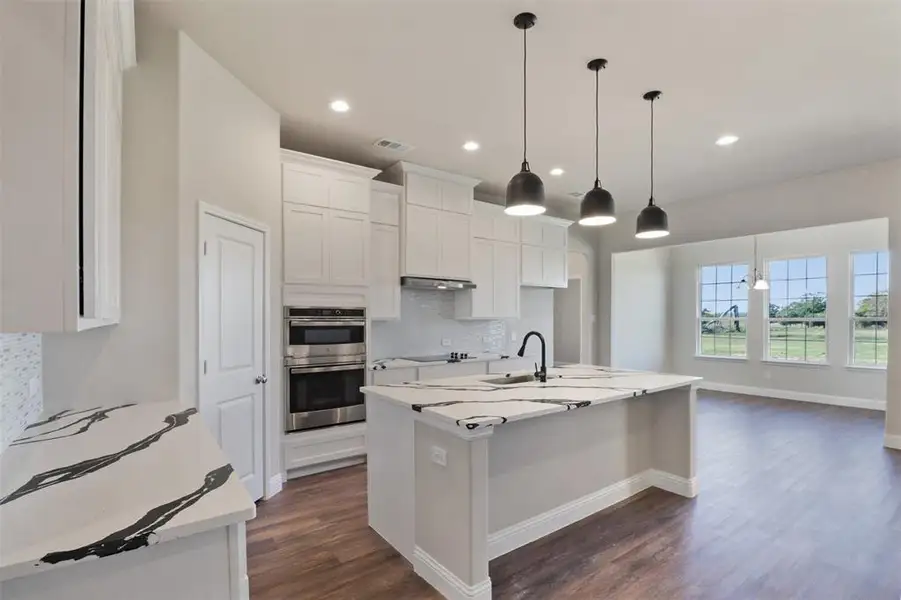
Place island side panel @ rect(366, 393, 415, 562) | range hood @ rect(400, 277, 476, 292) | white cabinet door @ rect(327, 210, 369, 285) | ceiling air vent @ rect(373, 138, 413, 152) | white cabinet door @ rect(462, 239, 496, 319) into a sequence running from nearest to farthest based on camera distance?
1. island side panel @ rect(366, 393, 415, 562)
2. white cabinet door @ rect(327, 210, 369, 285)
3. ceiling air vent @ rect(373, 138, 413, 152)
4. range hood @ rect(400, 277, 476, 292)
5. white cabinet door @ rect(462, 239, 496, 319)

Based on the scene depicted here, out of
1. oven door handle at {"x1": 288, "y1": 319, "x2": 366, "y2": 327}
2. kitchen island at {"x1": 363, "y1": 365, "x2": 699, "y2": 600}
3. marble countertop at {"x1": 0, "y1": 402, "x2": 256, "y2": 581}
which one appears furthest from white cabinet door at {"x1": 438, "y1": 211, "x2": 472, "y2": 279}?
marble countertop at {"x1": 0, "y1": 402, "x2": 256, "y2": 581}

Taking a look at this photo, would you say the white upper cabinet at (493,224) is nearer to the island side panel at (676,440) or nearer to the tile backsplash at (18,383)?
the island side panel at (676,440)

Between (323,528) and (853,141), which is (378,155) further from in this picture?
(853,141)

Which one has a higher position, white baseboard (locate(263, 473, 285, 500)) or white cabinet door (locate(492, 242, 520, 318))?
white cabinet door (locate(492, 242, 520, 318))

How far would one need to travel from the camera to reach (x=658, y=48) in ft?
8.70

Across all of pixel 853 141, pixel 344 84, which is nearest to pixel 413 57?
pixel 344 84

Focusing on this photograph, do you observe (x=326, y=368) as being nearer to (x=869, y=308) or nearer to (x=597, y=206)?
(x=597, y=206)

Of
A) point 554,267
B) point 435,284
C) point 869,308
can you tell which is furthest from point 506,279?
point 869,308

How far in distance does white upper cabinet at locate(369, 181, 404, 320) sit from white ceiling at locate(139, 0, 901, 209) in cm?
43

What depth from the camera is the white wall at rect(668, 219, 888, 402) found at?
671 centimetres

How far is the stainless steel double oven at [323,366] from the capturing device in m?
3.69

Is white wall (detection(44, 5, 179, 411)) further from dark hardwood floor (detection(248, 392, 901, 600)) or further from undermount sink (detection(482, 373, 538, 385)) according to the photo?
undermount sink (detection(482, 373, 538, 385))

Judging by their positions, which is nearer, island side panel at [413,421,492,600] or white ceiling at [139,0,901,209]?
island side panel at [413,421,492,600]

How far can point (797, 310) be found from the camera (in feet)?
24.3
